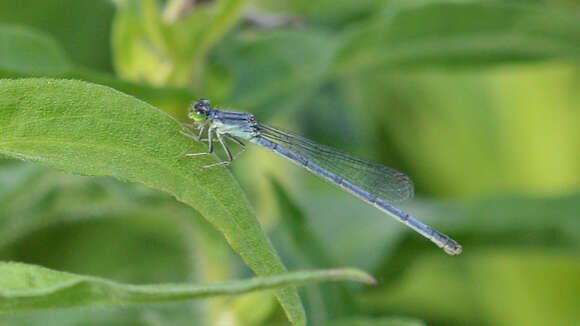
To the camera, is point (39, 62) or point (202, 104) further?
point (202, 104)

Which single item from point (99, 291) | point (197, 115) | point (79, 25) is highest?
point (79, 25)

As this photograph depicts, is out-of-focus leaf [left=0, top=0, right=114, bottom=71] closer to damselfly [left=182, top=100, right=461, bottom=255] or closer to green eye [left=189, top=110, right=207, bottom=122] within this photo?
damselfly [left=182, top=100, right=461, bottom=255]

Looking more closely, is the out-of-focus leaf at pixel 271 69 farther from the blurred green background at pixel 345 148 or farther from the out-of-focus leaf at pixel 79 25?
the out-of-focus leaf at pixel 79 25

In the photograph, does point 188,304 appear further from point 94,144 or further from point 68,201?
point 94,144

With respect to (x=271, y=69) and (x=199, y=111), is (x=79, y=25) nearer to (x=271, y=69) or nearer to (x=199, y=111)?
(x=271, y=69)

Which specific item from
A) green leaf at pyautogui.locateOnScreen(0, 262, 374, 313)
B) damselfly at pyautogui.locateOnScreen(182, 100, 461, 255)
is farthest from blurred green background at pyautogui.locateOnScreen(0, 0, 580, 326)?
green leaf at pyautogui.locateOnScreen(0, 262, 374, 313)

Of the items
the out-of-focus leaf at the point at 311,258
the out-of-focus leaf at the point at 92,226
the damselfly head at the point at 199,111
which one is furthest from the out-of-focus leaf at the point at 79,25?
the out-of-focus leaf at the point at 311,258

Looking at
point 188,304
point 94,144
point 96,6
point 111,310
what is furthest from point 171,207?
point 96,6

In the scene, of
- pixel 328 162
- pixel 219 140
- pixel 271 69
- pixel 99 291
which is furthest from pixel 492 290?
pixel 99 291
